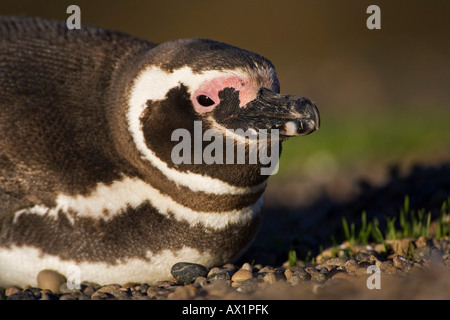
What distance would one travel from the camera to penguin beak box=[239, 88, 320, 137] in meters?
3.32

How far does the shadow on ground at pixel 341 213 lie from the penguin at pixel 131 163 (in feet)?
2.70

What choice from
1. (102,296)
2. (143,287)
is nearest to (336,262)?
(143,287)

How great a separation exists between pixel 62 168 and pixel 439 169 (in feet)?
11.9

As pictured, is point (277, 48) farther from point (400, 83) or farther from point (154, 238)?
point (154, 238)

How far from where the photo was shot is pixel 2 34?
4062mm

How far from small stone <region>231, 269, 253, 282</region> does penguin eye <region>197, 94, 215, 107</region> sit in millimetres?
949

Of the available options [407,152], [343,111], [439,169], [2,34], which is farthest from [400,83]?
[2,34]

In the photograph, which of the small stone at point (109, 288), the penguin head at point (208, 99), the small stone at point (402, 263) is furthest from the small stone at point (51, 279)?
the small stone at point (402, 263)

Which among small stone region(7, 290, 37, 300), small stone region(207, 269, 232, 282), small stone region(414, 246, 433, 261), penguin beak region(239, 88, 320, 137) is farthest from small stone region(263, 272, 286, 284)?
small stone region(7, 290, 37, 300)

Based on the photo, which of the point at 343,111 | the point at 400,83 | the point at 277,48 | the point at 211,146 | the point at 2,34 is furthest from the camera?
the point at 277,48

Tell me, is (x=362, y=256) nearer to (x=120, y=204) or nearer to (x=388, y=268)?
(x=388, y=268)

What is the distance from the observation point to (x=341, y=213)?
5.54 meters

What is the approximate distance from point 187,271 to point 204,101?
0.97m
